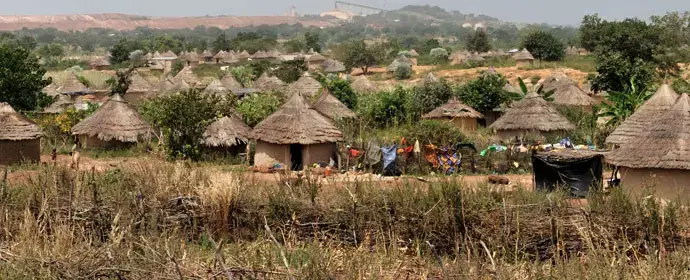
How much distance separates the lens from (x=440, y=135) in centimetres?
1755

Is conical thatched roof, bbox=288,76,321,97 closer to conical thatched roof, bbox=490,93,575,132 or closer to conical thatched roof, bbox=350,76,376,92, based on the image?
conical thatched roof, bbox=350,76,376,92

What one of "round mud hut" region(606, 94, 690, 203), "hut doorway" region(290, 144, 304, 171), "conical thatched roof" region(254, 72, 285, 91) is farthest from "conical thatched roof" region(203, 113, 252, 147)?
"conical thatched roof" region(254, 72, 285, 91)

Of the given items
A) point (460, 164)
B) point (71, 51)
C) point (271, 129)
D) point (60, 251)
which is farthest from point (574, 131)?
point (71, 51)

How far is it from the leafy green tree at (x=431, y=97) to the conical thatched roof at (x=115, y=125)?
9.09 m

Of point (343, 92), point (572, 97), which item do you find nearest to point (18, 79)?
point (343, 92)

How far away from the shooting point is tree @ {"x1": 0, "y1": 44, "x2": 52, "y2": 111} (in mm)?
23141

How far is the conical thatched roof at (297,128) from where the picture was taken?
17.7 metres

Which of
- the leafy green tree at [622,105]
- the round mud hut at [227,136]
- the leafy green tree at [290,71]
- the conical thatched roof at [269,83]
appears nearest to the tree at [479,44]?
the leafy green tree at [290,71]

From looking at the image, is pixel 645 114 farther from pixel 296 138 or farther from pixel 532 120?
pixel 296 138

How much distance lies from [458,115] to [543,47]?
85.7 ft

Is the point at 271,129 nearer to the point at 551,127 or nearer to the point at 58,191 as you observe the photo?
the point at 551,127

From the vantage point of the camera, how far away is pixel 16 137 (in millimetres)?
18000

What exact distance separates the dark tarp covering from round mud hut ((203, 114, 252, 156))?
7547mm

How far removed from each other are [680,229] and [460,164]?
902cm
